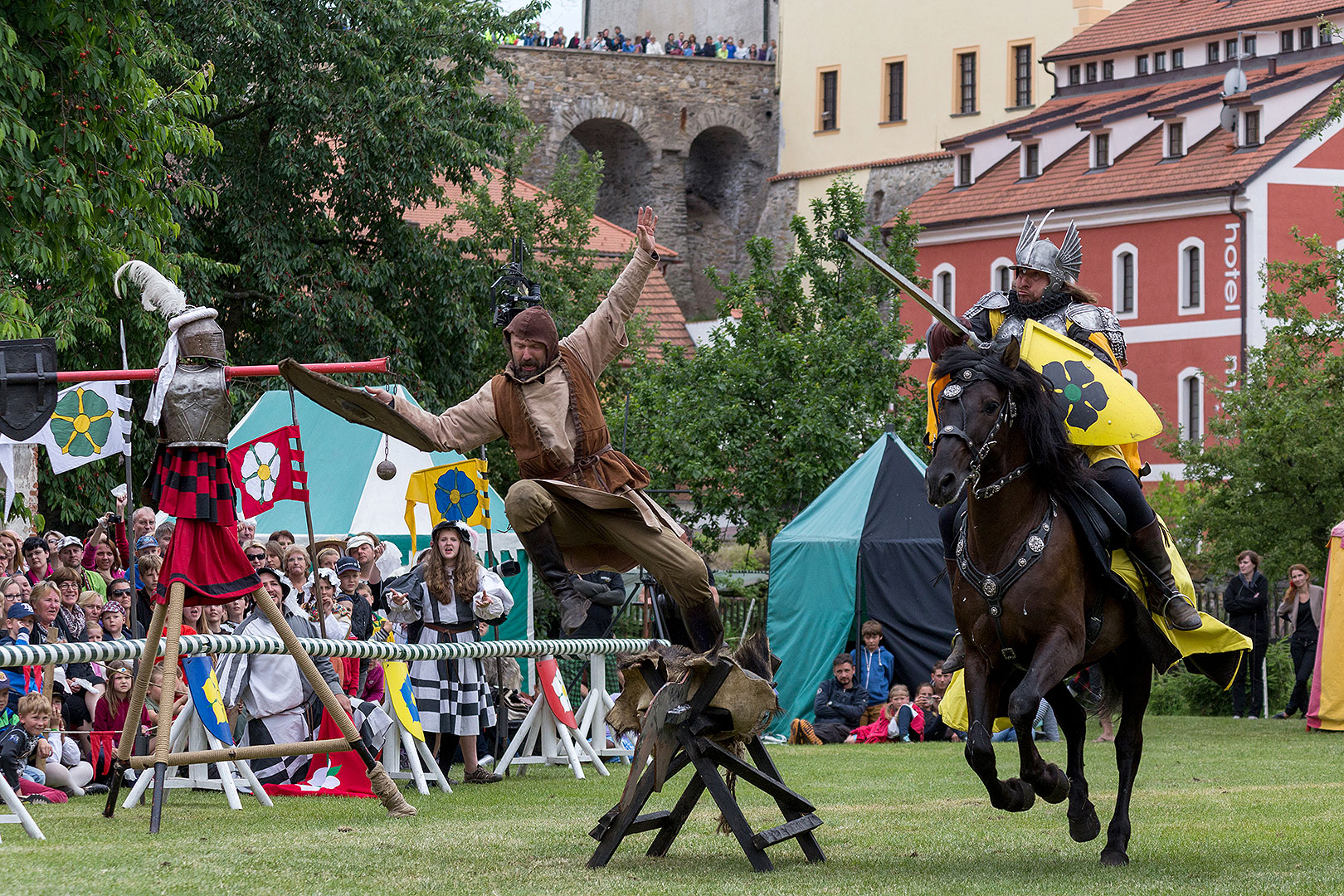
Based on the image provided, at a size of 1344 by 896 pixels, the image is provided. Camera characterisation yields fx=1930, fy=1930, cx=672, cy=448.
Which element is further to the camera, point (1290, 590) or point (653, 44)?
point (653, 44)

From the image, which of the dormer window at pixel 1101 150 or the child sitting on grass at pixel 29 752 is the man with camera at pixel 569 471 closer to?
the child sitting on grass at pixel 29 752

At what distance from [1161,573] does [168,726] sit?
5097 millimetres

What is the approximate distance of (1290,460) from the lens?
27.2 metres

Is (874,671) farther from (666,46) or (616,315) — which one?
(666,46)

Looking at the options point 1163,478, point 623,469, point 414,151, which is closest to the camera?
point 623,469

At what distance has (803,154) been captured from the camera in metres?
72.5

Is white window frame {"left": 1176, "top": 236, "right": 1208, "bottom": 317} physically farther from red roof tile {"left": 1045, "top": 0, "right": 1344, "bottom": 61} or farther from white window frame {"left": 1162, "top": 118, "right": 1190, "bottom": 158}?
red roof tile {"left": 1045, "top": 0, "right": 1344, "bottom": 61}

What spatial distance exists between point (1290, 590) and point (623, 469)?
15.6m

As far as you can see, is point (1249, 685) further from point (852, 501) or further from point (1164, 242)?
point (1164, 242)

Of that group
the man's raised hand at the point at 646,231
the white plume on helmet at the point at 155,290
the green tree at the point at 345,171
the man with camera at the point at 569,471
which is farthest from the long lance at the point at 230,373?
the green tree at the point at 345,171

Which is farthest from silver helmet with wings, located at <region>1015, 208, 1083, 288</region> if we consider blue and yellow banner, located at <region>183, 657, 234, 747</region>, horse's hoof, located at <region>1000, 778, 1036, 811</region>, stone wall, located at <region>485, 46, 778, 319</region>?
stone wall, located at <region>485, 46, 778, 319</region>

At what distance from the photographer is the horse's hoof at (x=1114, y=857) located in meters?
8.74

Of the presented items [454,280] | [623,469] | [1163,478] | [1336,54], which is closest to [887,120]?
[1336,54]

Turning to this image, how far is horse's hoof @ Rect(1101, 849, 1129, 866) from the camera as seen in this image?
344 inches
